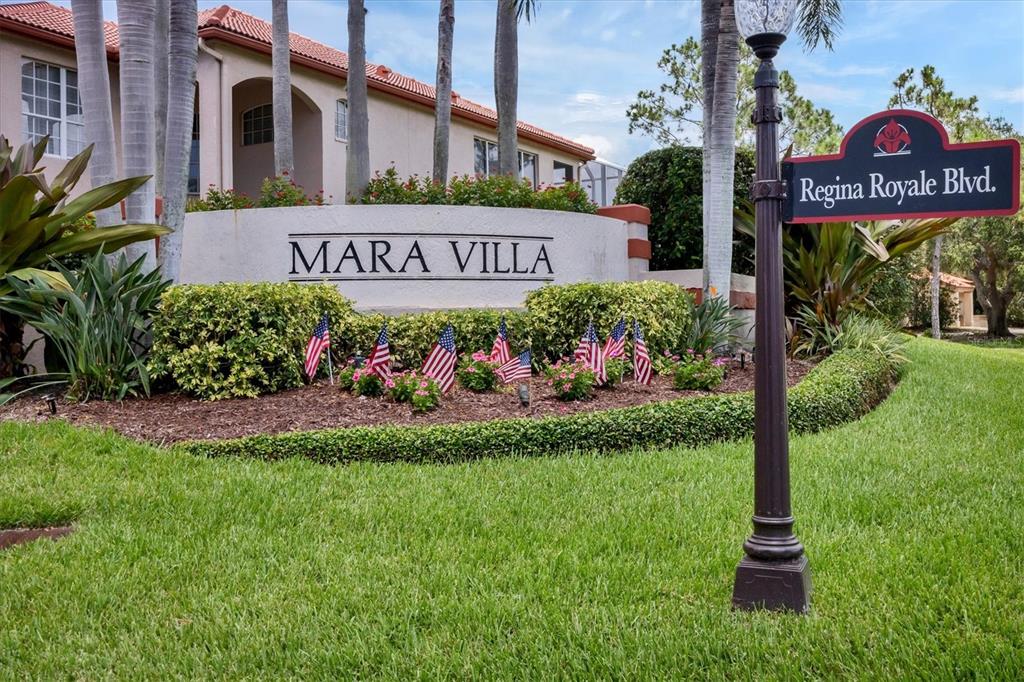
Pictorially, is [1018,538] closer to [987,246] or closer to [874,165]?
[874,165]

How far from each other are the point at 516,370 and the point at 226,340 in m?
2.74

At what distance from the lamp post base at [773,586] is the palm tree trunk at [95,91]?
739cm

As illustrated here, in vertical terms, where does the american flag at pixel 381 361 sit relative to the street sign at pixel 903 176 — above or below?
below

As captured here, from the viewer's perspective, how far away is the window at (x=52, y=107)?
1603 cm

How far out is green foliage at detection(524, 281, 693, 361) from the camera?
929 cm

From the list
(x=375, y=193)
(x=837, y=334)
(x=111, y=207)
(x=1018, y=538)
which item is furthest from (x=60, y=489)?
(x=837, y=334)

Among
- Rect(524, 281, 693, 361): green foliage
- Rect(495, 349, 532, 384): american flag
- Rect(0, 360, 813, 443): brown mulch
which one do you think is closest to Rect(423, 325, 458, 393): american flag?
Rect(0, 360, 813, 443): brown mulch

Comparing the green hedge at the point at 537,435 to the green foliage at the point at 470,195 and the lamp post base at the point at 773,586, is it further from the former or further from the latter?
the green foliage at the point at 470,195

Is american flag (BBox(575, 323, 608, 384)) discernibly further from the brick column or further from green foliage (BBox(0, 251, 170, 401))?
the brick column

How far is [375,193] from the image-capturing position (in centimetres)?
1134

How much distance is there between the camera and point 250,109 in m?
20.5

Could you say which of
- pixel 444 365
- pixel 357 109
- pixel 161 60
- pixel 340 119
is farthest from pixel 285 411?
pixel 340 119

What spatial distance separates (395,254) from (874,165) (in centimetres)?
731

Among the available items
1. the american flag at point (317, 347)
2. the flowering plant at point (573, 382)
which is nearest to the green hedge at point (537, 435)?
the flowering plant at point (573, 382)
